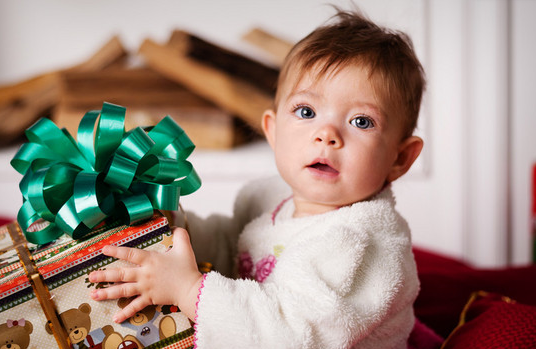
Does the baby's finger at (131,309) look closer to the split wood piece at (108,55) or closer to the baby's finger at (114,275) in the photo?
the baby's finger at (114,275)

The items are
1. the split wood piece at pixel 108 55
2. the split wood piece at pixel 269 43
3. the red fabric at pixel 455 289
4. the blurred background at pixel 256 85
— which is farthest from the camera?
the split wood piece at pixel 108 55

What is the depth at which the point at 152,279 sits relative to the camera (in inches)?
22.2

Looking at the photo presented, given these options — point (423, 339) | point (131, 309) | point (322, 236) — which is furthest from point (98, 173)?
point (423, 339)

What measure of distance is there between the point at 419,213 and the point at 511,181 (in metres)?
0.33

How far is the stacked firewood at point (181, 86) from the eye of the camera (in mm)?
1816

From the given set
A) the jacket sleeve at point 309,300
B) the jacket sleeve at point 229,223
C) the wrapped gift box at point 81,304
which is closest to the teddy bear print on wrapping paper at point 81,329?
the wrapped gift box at point 81,304

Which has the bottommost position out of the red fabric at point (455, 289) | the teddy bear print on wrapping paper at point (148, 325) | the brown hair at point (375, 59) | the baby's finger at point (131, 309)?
the red fabric at point (455, 289)

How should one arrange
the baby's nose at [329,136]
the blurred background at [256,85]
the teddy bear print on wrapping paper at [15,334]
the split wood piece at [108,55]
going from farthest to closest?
the split wood piece at [108,55], the blurred background at [256,85], the baby's nose at [329,136], the teddy bear print on wrapping paper at [15,334]

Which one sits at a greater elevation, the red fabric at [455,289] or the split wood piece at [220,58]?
the split wood piece at [220,58]

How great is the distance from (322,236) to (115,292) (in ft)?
0.84

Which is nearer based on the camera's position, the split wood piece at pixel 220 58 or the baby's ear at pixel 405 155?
the baby's ear at pixel 405 155

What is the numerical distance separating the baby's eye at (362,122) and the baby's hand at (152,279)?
0.94ft

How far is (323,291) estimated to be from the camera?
0.57m

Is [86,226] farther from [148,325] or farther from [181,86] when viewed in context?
[181,86]
